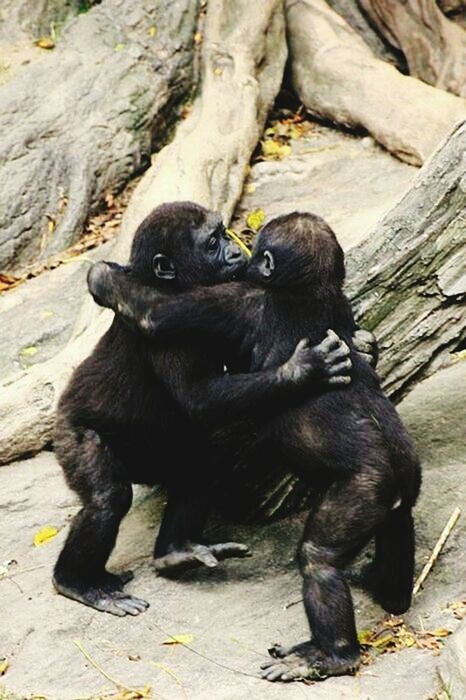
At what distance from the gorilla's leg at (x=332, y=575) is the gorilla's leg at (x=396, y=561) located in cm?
23

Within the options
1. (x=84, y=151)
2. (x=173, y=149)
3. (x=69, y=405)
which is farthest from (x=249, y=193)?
(x=69, y=405)

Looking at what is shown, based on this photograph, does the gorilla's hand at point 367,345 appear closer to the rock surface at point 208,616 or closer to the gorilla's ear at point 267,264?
the gorilla's ear at point 267,264

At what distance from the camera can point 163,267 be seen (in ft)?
18.8

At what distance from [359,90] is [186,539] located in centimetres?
612

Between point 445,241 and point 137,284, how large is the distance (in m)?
1.59

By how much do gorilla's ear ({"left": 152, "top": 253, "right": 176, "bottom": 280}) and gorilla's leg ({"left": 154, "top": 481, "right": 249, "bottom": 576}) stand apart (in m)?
1.11

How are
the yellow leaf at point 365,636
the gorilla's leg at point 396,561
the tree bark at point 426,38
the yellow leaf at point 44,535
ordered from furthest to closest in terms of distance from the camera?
the tree bark at point 426,38, the yellow leaf at point 44,535, the gorilla's leg at point 396,561, the yellow leaf at point 365,636

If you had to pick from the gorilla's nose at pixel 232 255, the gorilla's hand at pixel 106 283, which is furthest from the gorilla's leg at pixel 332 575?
the gorilla's hand at pixel 106 283

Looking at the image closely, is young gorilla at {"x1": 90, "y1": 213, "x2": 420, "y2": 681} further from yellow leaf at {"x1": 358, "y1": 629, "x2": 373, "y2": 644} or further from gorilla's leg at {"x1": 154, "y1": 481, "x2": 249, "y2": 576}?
gorilla's leg at {"x1": 154, "y1": 481, "x2": 249, "y2": 576}

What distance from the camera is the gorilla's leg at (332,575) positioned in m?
4.93

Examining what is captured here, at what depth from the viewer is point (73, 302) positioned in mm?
9469

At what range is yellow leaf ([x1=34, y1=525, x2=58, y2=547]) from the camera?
21.4ft

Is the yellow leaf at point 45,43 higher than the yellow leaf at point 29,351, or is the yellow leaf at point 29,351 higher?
the yellow leaf at point 45,43

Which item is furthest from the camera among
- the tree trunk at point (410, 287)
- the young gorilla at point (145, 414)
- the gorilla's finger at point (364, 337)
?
the tree trunk at point (410, 287)
